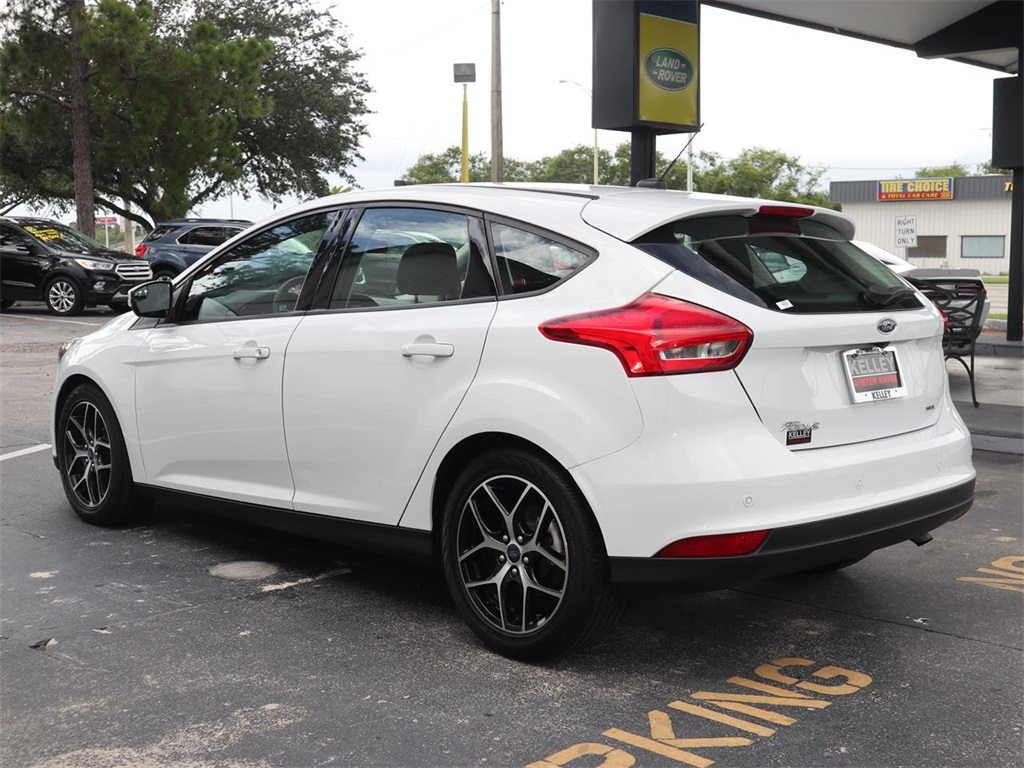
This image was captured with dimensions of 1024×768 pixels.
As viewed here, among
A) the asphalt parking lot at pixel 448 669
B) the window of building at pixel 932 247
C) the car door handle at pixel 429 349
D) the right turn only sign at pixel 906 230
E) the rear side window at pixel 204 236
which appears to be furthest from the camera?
the window of building at pixel 932 247

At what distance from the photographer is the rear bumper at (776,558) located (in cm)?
351

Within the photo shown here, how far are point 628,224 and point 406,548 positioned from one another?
1420 mm

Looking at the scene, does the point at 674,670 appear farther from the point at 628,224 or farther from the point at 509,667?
the point at 628,224

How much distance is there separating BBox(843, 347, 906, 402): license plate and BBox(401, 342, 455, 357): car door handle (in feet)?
4.34

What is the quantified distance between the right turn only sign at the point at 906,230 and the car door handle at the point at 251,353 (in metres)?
18.5

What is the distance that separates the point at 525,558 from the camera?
3840mm

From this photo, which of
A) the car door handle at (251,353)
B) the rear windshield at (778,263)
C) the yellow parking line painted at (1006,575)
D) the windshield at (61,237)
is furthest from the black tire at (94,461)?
the windshield at (61,237)

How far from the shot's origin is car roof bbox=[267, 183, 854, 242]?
3.90 meters

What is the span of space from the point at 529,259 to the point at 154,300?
7.10 feet

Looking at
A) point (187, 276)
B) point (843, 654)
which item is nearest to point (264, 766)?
point (843, 654)

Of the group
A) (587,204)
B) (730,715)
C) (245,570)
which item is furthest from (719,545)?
(245,570)

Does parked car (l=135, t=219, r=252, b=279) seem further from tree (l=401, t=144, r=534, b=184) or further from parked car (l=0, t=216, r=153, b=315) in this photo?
tree (l=401, t=144, r=534, b=184)

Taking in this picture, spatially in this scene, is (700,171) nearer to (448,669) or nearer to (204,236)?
(204,236)

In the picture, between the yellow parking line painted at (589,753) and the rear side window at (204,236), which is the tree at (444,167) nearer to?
the rear side window at (204,236)
